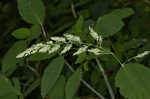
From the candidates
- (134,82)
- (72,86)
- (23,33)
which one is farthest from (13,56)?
(134,82)

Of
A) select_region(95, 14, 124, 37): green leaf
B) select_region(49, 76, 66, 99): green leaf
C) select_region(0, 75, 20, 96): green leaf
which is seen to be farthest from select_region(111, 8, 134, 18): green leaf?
select_region(0, 75, 20, 96): green leaf

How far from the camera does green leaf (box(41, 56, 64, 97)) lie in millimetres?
1078

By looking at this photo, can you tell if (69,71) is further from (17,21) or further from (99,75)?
(17,21)

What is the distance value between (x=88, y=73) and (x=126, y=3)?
54 cm

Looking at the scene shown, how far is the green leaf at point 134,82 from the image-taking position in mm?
936

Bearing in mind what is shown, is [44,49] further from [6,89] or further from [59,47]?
[6,89]

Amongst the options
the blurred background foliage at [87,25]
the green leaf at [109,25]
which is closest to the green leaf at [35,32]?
the blurred background foliage at [87,25]

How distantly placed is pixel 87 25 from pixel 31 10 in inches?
12.5

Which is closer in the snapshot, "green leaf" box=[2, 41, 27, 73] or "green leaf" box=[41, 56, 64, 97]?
"green leaf" box=[41, 56, 64, 97]

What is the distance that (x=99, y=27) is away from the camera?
1143 mm

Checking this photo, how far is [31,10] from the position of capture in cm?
119

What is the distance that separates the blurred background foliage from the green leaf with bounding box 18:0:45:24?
0.06 meters

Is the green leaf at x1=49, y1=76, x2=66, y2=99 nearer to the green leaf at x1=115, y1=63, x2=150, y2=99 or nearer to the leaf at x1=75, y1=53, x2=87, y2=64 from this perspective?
the leaf at x1=75, y1=53, x2=87, y2=64

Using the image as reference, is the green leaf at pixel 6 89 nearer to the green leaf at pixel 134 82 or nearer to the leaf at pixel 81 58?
the leaf at pixel 81 58
